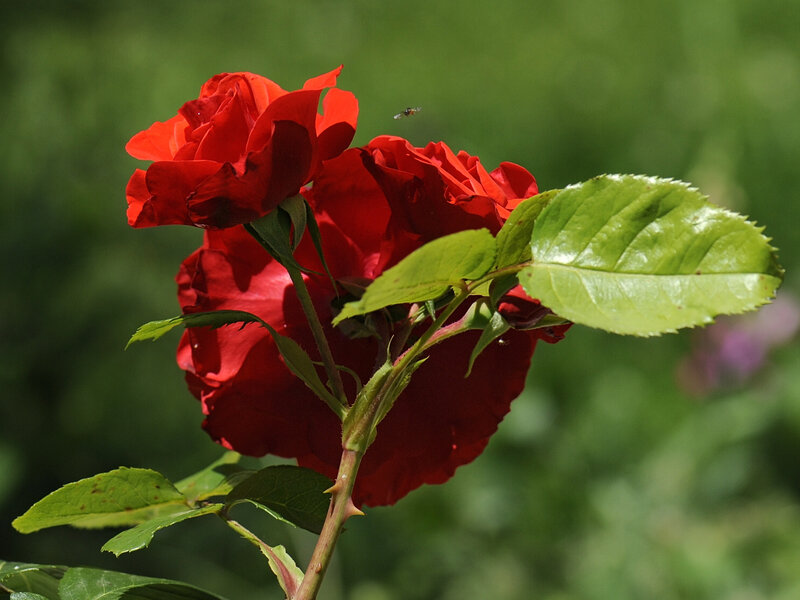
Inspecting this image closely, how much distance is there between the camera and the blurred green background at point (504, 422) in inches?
57.4

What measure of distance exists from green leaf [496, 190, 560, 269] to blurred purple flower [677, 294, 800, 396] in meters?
1.41

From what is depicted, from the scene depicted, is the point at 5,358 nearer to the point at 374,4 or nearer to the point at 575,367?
the point at 575,367

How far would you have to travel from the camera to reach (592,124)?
7.09 feet

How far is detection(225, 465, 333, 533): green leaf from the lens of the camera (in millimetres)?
372

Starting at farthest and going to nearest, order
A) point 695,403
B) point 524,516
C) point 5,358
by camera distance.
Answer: point 695,403 < point 524,516 < point 5,358

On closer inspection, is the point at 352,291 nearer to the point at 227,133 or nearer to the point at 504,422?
the point at 227,133

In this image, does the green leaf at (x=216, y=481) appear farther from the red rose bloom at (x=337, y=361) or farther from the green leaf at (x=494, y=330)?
the green leaf at (x=494, y=330)

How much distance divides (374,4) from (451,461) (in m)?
2.41

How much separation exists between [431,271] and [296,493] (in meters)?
0.12

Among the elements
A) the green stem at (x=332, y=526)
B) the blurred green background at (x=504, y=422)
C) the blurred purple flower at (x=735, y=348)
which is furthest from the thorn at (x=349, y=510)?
the blurred purple flower at (x=735, y=348)

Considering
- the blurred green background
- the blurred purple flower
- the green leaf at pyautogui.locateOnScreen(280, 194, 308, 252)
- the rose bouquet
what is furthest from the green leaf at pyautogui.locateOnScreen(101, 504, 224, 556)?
the blurred purple flower

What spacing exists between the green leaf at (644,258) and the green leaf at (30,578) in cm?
21

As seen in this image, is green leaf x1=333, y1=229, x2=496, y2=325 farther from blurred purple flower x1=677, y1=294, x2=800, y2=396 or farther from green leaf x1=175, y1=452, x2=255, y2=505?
blurred purple flower x1=677, y1=294, x2=800, y2=396

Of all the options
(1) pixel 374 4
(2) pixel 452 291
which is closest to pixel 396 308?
(2) pixel 452 291
